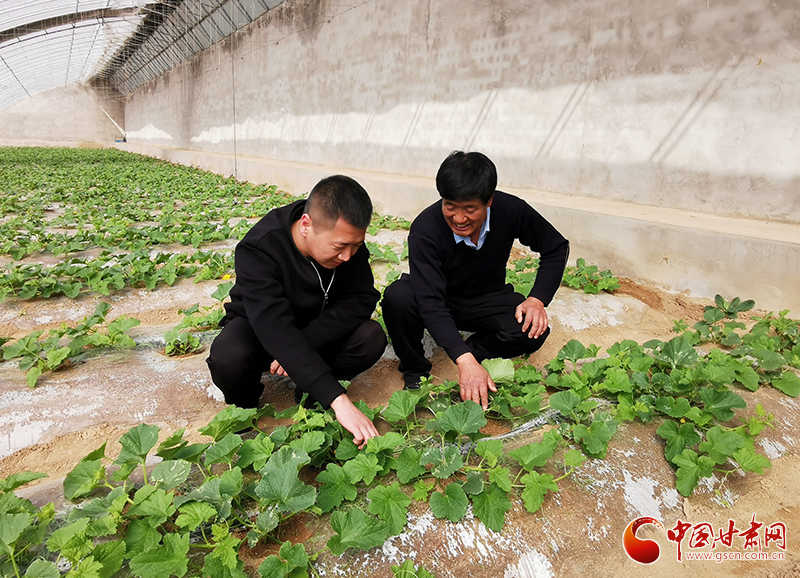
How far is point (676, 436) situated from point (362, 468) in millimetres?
1149

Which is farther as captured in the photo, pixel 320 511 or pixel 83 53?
pixel 83 53

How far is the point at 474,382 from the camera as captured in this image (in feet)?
6.85

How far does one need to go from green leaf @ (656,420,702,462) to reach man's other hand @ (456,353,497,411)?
63cm

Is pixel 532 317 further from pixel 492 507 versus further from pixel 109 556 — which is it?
pixel 109 556

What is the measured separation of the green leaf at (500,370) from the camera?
7.07ft

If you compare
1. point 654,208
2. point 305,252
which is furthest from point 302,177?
point 305,252

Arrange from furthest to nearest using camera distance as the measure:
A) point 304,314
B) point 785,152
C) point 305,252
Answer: point 785,152 < point 304,314 < point 305,252

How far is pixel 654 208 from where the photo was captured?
15.2 ft

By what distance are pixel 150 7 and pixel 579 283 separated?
A: 2058 cm

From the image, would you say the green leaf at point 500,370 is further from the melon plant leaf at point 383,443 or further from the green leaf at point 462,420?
the melon plant leaf at point 383,443

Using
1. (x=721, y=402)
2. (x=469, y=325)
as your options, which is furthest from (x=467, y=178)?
(x=721, y=402)

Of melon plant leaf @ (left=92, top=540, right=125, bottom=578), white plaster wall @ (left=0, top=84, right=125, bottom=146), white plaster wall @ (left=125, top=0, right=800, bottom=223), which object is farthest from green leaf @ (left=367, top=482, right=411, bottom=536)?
white plaster wall @ (left=0, top=84, right=125, bottom=146)

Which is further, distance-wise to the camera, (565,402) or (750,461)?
(565,402)

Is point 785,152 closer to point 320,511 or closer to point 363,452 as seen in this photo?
point 363,452
